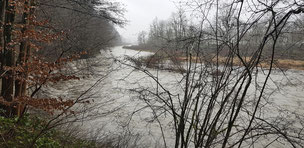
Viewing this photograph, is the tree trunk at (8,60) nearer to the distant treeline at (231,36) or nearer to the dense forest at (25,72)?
the dense forest at (25,72)

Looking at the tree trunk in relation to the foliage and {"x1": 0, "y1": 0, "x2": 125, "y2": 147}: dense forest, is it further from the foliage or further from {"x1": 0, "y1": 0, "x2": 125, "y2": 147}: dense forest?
the foliage

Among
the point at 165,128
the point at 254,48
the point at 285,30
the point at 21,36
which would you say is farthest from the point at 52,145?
the point at 285,30

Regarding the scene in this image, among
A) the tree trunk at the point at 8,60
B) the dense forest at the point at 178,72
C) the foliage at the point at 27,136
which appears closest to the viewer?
the dense forest at the point at 178,72

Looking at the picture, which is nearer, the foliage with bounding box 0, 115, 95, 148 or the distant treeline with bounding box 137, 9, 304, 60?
the distant treeline with bounding box 137, 9, 304, 60

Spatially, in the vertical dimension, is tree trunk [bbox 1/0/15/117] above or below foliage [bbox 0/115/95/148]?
above

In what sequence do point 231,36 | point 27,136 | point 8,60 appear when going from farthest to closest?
point 8,60, point 27,136, point 231,36

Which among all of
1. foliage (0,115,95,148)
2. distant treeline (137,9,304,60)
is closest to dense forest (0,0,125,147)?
foliage (0,115,95,148)

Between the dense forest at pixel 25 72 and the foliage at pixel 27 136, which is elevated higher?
the dense forest at pixel 25 72

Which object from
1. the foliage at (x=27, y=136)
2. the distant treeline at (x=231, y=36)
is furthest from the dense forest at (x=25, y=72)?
the distant treeline at (x=231, y=36)

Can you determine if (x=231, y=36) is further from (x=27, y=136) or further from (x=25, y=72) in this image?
(x=27, y=136)

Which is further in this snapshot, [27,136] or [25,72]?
[27,136]

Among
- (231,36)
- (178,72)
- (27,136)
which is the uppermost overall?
(231,36)

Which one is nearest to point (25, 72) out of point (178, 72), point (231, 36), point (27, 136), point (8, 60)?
point (27, 136)

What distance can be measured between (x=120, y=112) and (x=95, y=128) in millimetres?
1882
